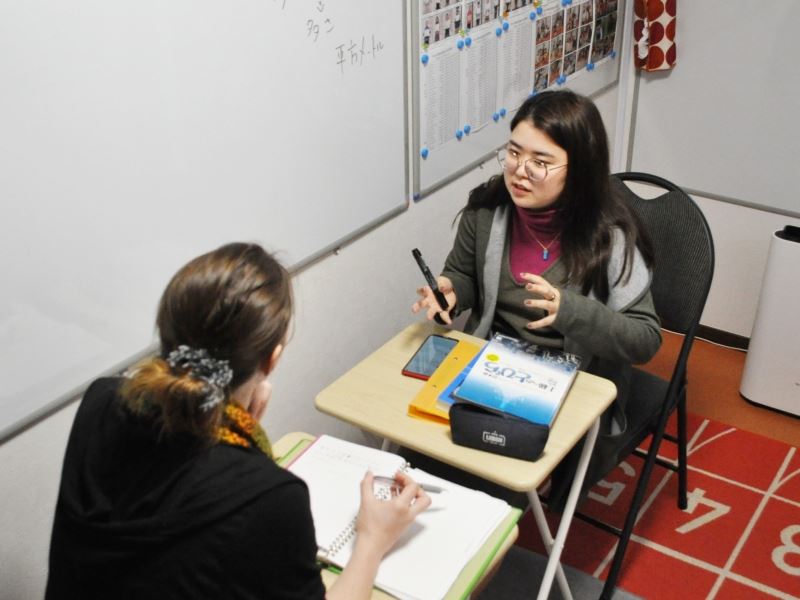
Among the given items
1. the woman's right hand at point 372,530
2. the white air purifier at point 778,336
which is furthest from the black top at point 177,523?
the white air purifier at point 778,336

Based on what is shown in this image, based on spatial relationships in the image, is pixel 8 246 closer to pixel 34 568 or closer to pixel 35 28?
pixel 35 28

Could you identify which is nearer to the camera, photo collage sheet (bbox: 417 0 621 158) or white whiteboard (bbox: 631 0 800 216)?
photo collage sheet (bbox: 417 0 621 158)

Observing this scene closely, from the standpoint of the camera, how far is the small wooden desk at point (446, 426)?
150cm

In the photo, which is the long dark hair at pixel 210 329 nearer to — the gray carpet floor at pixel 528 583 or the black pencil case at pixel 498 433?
the black pencil case at pixel 498 433

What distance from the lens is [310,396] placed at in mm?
2072

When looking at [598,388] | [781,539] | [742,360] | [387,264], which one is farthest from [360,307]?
[742,360]

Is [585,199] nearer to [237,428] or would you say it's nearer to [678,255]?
[678,255]

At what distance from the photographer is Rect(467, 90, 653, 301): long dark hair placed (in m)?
1.79

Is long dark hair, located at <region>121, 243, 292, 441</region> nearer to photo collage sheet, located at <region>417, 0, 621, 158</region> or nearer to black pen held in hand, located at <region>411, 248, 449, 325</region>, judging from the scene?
black pen held in hand, located at <region>411, 248, 449, 325</region>

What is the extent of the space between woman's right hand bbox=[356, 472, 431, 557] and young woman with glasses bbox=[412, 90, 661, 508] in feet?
1.79

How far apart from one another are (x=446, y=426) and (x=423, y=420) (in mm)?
47

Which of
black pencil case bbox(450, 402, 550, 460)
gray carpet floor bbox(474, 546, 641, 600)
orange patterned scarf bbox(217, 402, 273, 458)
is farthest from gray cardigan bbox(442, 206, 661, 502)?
orange patterned scarf bbox(217, 402, 273, 458)

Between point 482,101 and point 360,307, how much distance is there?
69cm

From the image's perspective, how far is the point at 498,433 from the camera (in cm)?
150
